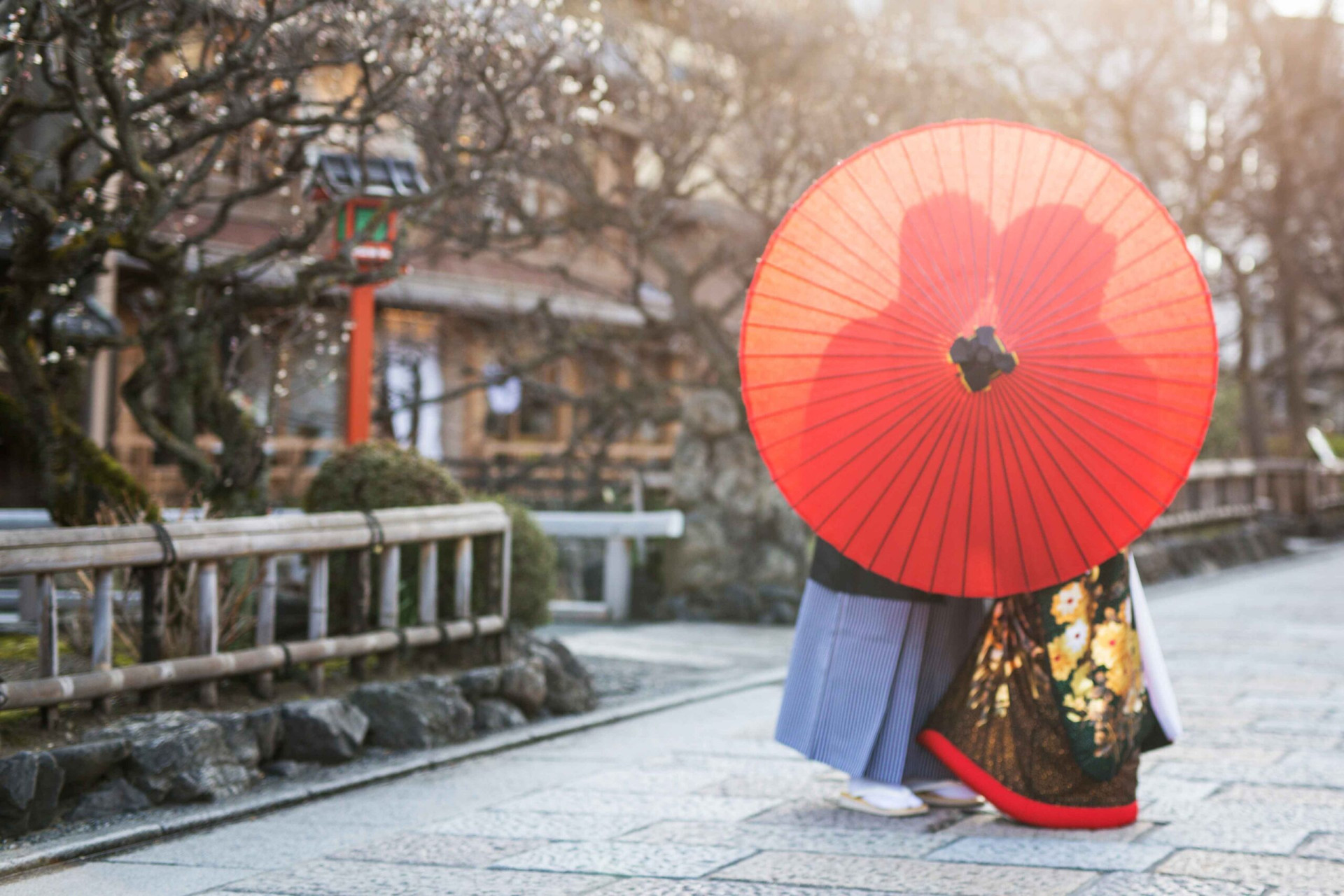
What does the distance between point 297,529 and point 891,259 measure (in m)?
2.97

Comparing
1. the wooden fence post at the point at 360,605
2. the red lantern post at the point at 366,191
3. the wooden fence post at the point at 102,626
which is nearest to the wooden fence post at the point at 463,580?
the wooden fence post at the point at 360,605

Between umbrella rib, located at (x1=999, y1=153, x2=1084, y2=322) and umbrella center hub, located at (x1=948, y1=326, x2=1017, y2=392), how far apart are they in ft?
0.30

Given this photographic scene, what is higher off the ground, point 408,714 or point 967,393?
point 967,393

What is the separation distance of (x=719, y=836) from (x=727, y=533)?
699 cm

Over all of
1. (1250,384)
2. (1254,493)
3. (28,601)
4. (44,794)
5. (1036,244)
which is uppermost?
(1250,384)

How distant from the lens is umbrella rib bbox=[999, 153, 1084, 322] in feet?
13.9

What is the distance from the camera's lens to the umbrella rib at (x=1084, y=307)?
13.8 feet

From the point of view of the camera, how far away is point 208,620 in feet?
18.5

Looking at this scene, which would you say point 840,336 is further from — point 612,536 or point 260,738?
point 612,536

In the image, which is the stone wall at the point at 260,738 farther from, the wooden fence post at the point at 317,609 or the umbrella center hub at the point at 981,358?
the umbrella center hub at the point at 981,358

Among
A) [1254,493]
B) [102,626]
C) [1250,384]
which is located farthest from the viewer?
[1250,384]

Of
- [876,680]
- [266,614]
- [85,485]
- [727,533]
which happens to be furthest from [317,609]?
[727,533]

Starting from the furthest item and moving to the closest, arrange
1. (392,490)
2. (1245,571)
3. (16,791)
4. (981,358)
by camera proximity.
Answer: (1245,571) → (392,490) → (16,791) → (981,358)

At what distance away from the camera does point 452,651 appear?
22.9 ft
